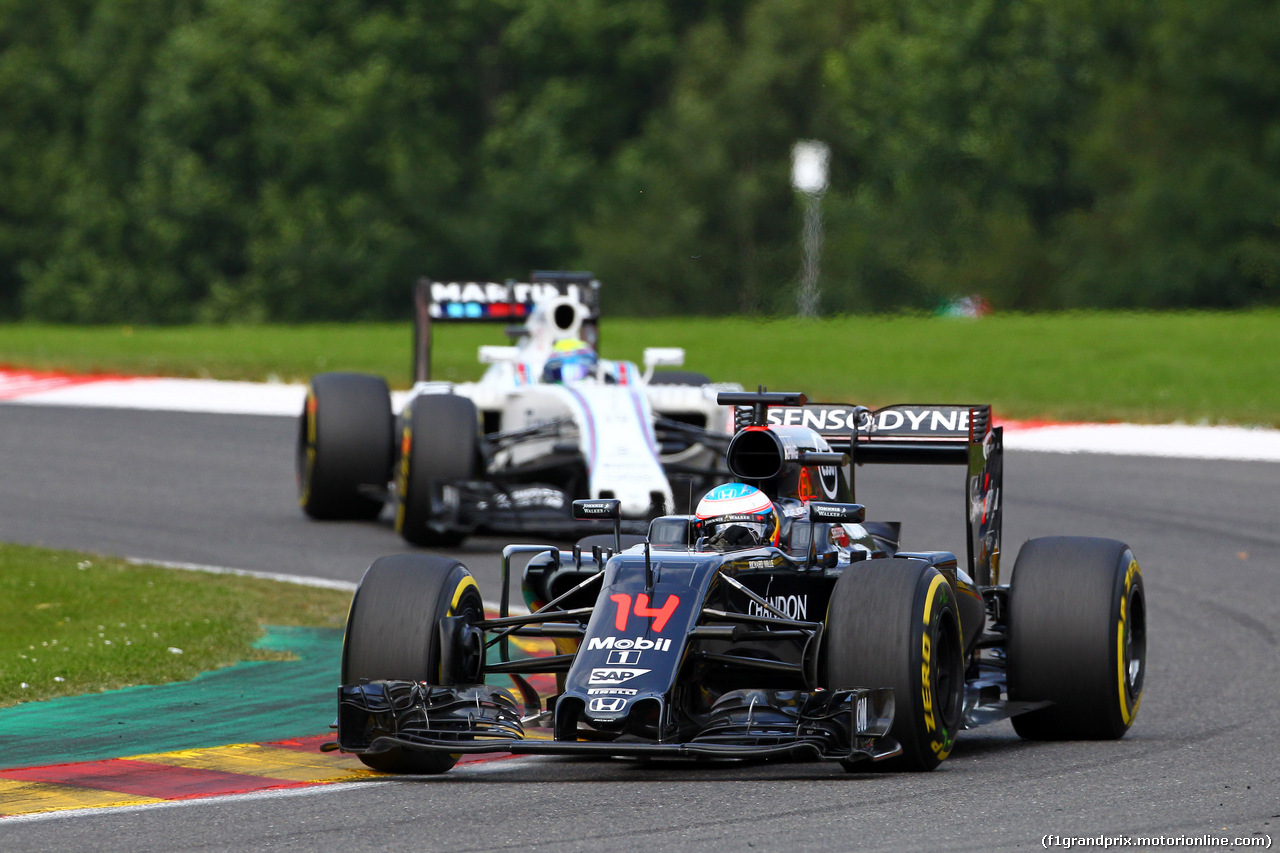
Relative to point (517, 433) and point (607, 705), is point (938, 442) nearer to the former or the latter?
point (607, 705)

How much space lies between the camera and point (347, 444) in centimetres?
1574

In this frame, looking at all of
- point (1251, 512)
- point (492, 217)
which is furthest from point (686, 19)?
point (1251, 512)

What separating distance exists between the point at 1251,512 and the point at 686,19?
43130 mm

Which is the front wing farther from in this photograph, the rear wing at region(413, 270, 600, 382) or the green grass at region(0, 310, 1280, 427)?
the green grass at region(0, 310, 1280, 427)

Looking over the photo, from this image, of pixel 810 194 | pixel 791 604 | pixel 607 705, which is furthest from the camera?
pixel 810 194

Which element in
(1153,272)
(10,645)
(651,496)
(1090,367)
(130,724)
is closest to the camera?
(130,724)

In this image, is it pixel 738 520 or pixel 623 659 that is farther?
pixel 738 520

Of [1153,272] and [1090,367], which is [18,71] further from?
[1090,367]

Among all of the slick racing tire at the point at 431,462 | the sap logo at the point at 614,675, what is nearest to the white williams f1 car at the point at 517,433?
the slick racing tire at the point at 431,462

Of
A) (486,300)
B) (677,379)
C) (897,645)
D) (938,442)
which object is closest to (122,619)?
(938,442)

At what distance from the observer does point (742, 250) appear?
5309 cm

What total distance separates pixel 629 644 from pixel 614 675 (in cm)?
17

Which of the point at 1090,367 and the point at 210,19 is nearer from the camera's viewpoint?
the point at 1090,367

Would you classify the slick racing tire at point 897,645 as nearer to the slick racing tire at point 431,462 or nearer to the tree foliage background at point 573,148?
the slick racing tire at point 431,462
